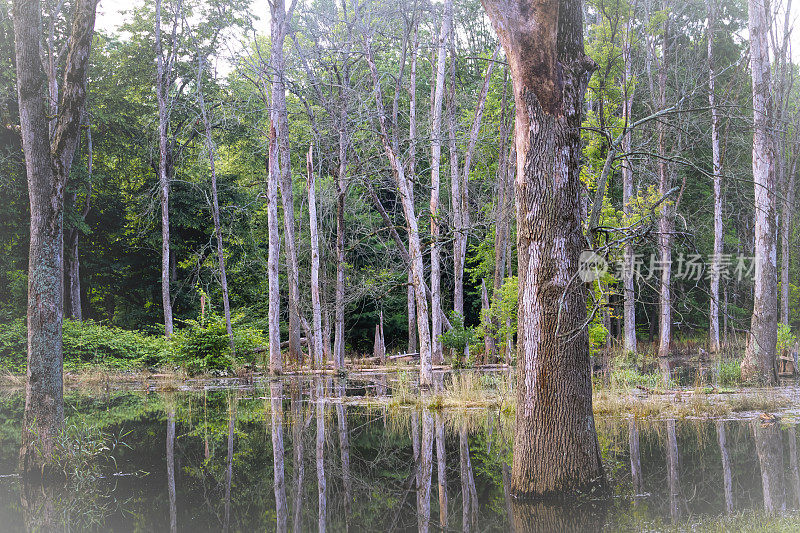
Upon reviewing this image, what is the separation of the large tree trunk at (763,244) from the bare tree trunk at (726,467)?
5.35m

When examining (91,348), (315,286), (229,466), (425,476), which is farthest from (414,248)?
(91,348)

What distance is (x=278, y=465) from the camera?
8.09 meters

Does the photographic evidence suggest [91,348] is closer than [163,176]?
Yes

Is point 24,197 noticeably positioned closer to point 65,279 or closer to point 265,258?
point 65,279

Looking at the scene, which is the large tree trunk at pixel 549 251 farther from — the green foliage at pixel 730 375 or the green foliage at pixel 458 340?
the green foliage at pixel 458 340

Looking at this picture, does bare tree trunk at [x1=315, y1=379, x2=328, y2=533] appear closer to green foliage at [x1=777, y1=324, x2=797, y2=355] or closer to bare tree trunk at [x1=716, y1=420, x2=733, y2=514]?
bare tree trunk at [x1=716, y1=420, x2=733, y2=514]

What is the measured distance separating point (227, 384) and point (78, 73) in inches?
518

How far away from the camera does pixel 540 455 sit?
5961 mm

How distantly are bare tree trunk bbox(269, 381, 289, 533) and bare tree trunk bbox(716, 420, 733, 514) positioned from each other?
386 cm

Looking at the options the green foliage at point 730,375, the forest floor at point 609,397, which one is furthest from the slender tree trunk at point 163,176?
the green foliage at point 730,375

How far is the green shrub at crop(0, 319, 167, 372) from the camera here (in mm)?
22438

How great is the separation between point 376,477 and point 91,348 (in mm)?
18940

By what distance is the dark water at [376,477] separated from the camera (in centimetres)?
563

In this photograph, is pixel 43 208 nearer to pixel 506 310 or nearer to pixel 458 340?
pixel 506 310
